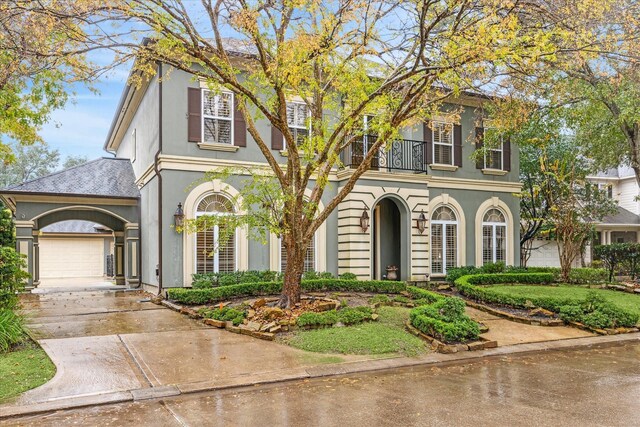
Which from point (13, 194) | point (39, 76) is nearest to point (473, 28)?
point (39, 76)

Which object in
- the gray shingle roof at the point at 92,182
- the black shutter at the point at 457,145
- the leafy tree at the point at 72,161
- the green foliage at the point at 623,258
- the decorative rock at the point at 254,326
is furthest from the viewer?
the leafy tree at the point at 72,161

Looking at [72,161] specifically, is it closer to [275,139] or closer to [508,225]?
[275,139]

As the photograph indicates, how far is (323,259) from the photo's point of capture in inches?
599

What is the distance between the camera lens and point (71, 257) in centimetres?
2752

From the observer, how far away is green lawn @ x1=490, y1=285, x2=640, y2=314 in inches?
486

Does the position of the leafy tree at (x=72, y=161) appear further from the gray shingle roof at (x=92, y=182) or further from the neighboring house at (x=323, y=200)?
the gray shingle roof at (x=92, y=182)

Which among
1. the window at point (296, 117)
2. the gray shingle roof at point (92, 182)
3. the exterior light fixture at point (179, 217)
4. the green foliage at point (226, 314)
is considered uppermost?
the window at point (296, 117)

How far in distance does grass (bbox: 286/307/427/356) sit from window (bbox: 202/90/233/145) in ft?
23.8

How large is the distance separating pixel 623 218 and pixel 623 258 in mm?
9495

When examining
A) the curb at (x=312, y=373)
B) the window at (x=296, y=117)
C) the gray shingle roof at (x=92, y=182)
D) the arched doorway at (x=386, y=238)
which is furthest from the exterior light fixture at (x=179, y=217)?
the curb at (x=312, y=373)

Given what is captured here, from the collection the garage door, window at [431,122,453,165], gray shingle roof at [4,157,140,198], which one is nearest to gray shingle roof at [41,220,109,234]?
the garage door

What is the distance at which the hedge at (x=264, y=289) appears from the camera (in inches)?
458

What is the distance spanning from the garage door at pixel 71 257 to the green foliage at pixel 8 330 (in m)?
20.7

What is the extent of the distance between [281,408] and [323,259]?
Result: 9969mm
